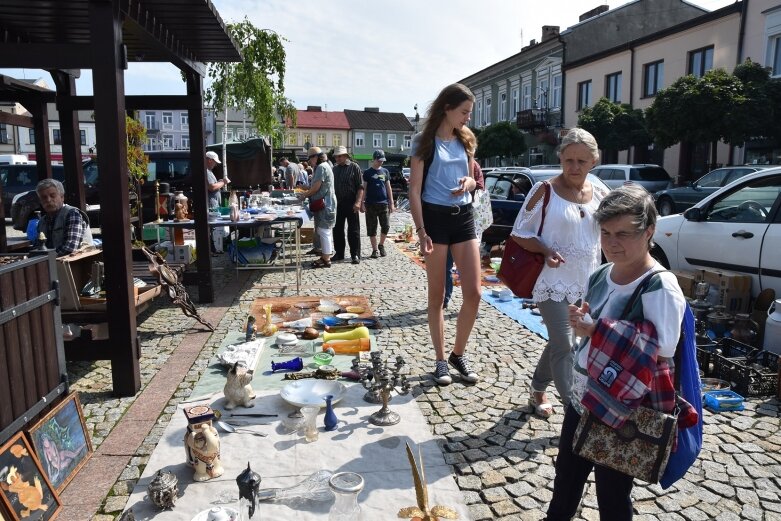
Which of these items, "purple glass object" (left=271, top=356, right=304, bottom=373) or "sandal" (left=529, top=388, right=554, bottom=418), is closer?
"sandal" (left=529, top=388, right=554, bottom=418)

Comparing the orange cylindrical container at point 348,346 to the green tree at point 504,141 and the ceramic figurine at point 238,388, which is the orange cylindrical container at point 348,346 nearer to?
the ceramic figurine at point 238,388

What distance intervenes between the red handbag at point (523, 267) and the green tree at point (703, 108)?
17.5 meters

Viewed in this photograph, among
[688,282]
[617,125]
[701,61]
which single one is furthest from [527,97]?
[688,282]

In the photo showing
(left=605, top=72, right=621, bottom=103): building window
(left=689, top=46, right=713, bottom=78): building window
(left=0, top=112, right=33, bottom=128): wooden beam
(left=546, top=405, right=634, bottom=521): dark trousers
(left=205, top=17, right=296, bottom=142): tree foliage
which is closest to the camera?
(left=546, top=405, right=634, bottom=521): dark trousers

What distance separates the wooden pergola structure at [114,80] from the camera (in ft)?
13.0

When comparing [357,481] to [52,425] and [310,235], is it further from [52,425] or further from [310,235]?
[310,235]

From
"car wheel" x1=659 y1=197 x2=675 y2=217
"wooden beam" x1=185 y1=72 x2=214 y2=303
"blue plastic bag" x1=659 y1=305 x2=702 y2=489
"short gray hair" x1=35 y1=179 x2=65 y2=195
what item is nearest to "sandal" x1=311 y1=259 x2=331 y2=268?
"wooden beam" x1=185 y1=72 x2=214 y2=303

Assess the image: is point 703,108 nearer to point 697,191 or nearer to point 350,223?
point 697,191

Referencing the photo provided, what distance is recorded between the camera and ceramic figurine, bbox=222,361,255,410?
382 cm

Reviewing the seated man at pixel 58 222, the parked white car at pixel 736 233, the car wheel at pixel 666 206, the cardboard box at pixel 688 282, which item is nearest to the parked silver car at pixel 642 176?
the car wheel at pixel 666 206

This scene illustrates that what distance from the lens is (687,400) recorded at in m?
1.92

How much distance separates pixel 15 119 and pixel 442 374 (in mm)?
6865

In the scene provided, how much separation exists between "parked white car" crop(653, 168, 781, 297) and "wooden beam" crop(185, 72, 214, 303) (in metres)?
5.04

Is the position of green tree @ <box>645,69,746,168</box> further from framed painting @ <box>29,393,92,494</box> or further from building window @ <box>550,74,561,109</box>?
framed painting @ <box>29,393,92,494</box>
